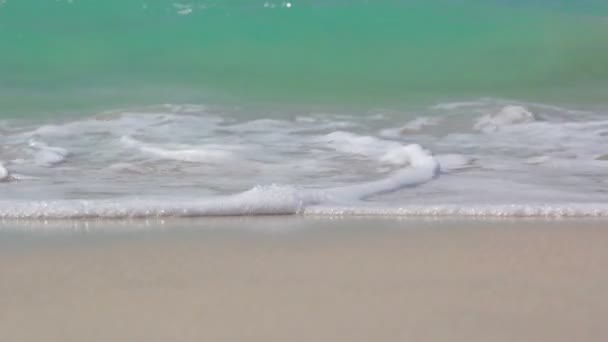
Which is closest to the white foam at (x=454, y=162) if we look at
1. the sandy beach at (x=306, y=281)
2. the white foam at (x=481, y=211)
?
the white foam at (x=481, y=211)

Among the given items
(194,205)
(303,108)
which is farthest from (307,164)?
(303,108)

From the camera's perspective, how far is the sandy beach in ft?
7.07

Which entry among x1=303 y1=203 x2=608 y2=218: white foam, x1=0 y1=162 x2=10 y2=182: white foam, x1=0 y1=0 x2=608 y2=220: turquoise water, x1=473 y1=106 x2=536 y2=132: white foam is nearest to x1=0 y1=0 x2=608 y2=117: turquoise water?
x1=0 y1=0 x2=608 y2=220: turquoise water

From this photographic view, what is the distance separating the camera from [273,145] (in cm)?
480

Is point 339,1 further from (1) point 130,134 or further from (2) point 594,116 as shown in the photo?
(1) point 130,134

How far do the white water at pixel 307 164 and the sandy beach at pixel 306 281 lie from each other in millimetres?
159

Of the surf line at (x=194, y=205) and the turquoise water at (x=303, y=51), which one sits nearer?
the surf line at (x=194, y=205)

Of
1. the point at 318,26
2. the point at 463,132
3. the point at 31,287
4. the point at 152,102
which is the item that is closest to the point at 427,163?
the point at 463,132

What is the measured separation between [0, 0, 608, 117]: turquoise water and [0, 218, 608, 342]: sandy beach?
3.81m

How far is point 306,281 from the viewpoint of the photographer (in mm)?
2518

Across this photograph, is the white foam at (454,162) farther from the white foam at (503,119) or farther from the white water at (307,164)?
the white foam at (503,119)

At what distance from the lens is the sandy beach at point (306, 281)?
7.07 feet

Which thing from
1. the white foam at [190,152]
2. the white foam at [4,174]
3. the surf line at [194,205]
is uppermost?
the white foam at [190,152]

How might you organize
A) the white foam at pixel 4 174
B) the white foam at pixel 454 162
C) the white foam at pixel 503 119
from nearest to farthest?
the white foam at pixel 4 174 → the white foam at pixel 454 162 → the white foam at pixel 503 119
